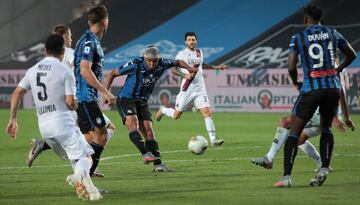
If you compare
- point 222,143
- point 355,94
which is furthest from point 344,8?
point 222,143

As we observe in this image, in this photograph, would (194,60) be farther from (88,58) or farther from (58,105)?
(58,105)

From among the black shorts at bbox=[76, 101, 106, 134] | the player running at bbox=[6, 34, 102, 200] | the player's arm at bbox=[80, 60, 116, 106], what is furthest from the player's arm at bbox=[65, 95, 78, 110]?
the black shorts at bbox=[76, 101, 106, 134]

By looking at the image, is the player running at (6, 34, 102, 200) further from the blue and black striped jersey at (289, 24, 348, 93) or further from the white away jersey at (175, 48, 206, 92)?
the white away jersey at (175, 48, 206, 92)

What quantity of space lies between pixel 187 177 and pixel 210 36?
27345 millimetres

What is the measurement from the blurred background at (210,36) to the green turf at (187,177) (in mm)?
11637

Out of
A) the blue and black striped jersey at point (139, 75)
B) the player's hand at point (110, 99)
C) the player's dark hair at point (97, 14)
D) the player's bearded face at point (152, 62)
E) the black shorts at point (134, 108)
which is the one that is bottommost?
the black shorts at point (134, 108)

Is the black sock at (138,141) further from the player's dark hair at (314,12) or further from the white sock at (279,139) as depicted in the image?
the player's dark hair at (314,12)

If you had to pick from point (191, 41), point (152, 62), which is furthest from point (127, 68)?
point (191, 41)

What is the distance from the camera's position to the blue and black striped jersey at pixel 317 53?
1038cm

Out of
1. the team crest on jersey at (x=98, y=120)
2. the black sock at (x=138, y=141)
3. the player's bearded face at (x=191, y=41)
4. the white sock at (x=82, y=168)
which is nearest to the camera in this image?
the white sock at (x=82, y=168)

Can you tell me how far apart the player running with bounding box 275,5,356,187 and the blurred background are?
1966 centimetres

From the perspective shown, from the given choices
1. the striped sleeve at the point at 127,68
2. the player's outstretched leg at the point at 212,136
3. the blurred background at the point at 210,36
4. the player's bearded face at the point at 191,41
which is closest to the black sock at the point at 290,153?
the striped sleeve at the point at 127,68

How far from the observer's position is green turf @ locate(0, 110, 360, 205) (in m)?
9.55

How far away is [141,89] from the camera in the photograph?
13562mm
